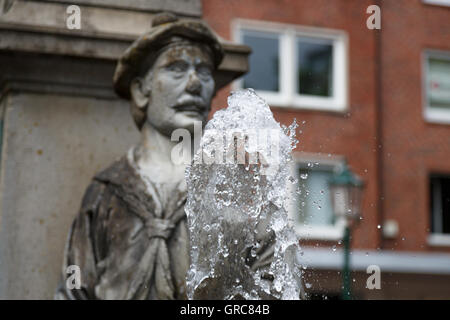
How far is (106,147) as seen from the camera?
4316mm

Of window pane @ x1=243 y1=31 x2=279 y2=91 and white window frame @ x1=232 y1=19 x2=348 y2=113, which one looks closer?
white window frame @ x1=232 y1=19 x2=348 y2=113

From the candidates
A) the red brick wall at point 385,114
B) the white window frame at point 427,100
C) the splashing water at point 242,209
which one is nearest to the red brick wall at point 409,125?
the red brick wall at point 385,114

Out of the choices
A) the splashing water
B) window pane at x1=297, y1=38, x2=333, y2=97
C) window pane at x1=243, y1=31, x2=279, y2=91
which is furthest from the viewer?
window pane at x1=297, y1=38, x2=333, y2=97

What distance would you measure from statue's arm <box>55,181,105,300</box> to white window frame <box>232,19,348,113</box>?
15293 mm

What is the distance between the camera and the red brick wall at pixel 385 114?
62.8ft

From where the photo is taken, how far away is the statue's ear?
13.0 ft

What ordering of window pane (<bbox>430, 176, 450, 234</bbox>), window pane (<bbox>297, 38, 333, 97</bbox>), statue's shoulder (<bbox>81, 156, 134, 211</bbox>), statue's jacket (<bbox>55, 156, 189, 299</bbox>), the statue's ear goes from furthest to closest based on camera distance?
1. window pane (<bbox>430, 176, 450, 234</bbox>)
2. window pane (<bbox>297, 38, 333, 97</bbox>)
3. the statue's ear
4. statue's shoulder (<bbox>81, 156, 134, 211</bbox>)
5. statue's jacket (<bbox>55, 156, 189, 299</bbox>)

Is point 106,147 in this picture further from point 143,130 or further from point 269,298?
point 269,298

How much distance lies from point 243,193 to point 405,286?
1666 centimetres

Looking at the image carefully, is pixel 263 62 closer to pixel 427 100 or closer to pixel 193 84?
pixel 427 100

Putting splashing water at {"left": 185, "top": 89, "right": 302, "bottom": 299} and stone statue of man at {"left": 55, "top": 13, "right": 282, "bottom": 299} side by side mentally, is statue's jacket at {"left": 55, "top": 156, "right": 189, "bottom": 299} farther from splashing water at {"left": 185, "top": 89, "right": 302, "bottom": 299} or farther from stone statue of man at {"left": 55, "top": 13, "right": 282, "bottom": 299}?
splashing water at {"left": 185, "top": 89, "right": 302, "bottom": 299}

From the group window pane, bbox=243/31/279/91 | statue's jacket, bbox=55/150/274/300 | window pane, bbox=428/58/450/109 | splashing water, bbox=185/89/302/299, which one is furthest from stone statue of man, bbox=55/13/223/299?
window pane, bbox=428/58/450/109

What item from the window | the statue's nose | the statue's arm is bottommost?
the statue's arm

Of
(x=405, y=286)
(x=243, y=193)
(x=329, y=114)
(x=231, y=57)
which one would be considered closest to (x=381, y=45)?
(x=329, y=114)
